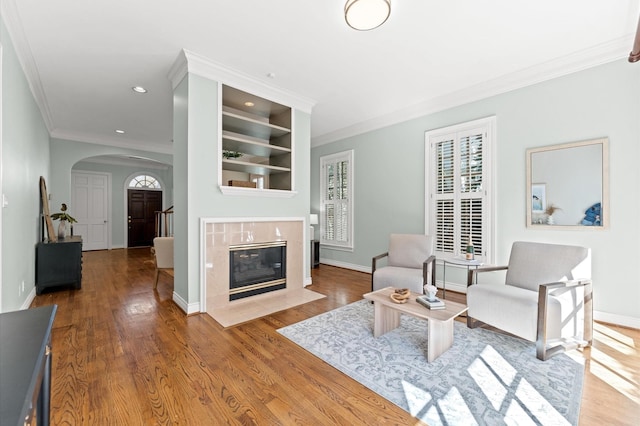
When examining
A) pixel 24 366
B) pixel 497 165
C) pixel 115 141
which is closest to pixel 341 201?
pixel 497 165

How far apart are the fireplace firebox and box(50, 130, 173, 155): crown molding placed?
4.65 metres

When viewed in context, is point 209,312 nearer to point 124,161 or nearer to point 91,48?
point 91,48

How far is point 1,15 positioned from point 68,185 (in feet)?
15.3

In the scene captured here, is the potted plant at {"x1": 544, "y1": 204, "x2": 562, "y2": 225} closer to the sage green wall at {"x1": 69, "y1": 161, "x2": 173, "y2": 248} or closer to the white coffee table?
the white coffee table

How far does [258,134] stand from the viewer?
4230 millimetres

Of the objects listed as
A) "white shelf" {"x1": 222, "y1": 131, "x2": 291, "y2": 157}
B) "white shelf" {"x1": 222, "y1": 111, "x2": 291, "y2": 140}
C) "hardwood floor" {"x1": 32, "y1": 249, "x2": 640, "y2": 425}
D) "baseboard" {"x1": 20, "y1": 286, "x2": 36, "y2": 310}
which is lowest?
"hardwood floor" {"x1": 32, "y1": 249, "x2": 640, "y2": 425}

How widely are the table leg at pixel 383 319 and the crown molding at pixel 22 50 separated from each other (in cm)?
396

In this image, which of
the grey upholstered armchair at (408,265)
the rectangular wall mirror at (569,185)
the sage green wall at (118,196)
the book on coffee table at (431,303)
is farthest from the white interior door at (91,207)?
the rectangular wall mirror at (569,185)

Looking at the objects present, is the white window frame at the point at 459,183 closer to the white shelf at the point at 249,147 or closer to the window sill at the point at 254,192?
the window sill at the point at 254,192

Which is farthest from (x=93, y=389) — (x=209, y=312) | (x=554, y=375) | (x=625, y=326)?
(x=625, y=326)

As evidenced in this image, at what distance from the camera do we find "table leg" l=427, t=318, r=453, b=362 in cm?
213

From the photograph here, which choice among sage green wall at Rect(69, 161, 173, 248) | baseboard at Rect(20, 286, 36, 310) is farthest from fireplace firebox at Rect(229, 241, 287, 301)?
sage green wall at Rect(69, 161, 173, 248)

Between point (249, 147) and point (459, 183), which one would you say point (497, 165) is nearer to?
point (459, 183)

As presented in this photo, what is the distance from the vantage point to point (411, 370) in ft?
6.64
